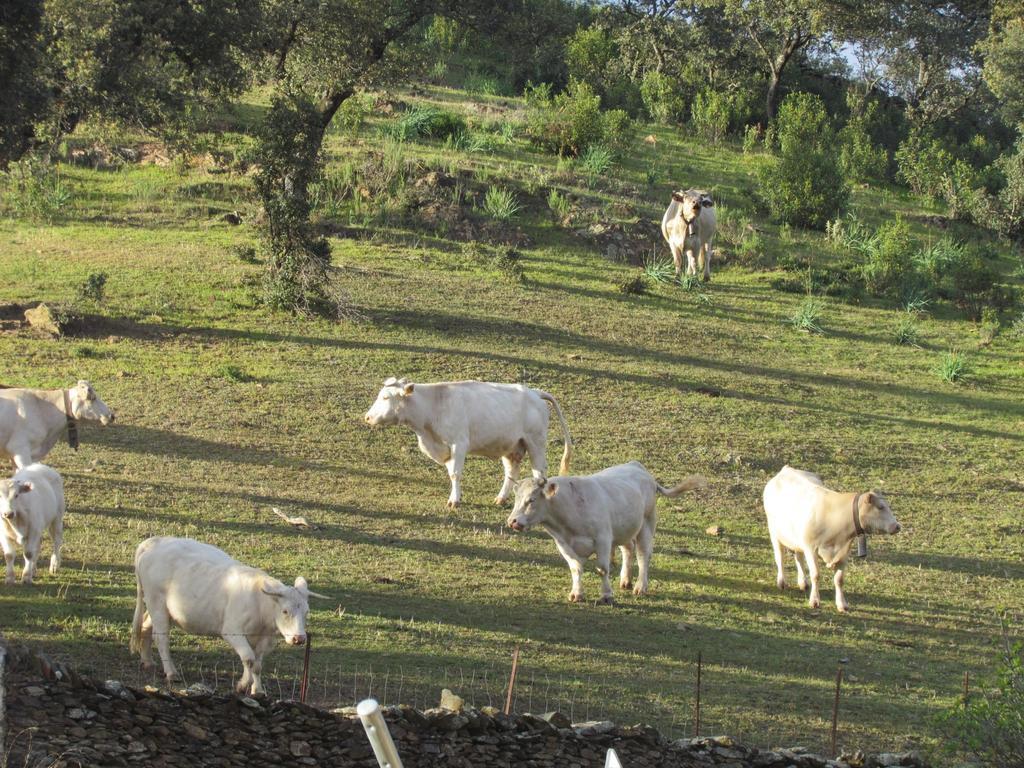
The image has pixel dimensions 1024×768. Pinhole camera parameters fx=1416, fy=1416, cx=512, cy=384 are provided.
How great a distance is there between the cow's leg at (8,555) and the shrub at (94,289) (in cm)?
1332

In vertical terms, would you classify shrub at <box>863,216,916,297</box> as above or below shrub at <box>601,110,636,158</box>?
below

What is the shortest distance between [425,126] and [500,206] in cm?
621

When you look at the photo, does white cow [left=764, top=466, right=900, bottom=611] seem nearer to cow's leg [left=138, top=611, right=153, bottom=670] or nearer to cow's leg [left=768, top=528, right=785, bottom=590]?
cow's leg [left=768, top=528, right=785, bottom=590]

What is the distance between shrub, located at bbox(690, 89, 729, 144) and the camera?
46125mm

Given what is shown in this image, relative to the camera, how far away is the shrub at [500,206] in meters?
35.2

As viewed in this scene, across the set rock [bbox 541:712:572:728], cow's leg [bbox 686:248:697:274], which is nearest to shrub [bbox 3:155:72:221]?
cow's leg [bbox 686:248:697:274]

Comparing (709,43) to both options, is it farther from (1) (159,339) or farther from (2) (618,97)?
(1) (159,339)

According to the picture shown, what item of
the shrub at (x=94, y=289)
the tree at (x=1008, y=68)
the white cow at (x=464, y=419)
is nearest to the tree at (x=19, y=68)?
the shrub at (x=94, y=289)

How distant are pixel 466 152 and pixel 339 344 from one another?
525 inches

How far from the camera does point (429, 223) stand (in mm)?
35125

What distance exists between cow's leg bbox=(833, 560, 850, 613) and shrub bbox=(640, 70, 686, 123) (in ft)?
104

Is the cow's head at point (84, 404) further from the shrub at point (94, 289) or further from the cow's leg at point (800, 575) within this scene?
the cow's leg at point (800, 575)

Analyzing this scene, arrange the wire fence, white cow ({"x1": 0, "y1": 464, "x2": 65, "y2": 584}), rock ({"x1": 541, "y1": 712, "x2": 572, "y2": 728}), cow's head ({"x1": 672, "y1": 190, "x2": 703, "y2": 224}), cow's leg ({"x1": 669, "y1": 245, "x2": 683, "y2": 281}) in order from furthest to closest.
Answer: cow's leg ({"x1": 669, "y1": 245, "x2": 683, "y2": 281}) → cow's head ({"x1": 672, "y1": 190, "x2": 703, "y2": 224}) → white cow ({"x1": 0, "y1": 464, "x2": 65, "y2": 584}) → the wire fence → rock ({"x1": 541, "y1": 712, "x2": 572, "y2": 728})

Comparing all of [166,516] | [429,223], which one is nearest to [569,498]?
[166,516]
